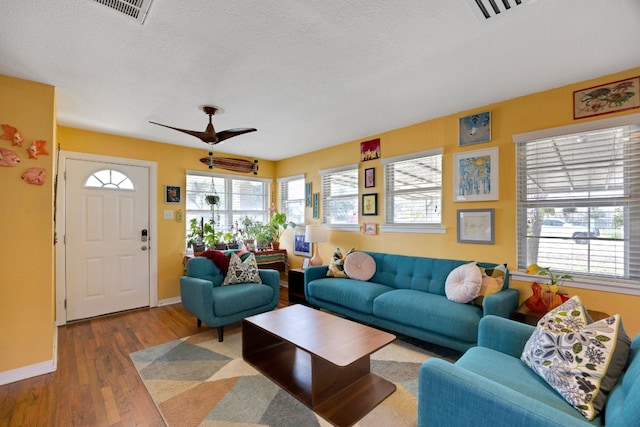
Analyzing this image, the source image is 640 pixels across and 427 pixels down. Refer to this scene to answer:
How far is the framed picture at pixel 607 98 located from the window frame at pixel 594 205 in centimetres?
8

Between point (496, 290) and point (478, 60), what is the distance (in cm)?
190

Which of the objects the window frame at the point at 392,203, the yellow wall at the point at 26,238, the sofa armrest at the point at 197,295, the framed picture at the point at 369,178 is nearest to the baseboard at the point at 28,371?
the yellow wall at the point at 26,238

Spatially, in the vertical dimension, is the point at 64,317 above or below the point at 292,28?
below

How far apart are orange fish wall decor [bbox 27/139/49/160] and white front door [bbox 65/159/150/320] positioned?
1.42m

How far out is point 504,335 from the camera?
1835 mm

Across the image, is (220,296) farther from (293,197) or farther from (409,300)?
(293,197)

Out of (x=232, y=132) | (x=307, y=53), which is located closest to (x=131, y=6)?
(x=307, y=53)

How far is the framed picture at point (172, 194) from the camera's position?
4414 millimetres

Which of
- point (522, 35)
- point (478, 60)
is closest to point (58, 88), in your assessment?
point (478, 60)

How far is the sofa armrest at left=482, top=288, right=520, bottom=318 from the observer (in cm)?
243

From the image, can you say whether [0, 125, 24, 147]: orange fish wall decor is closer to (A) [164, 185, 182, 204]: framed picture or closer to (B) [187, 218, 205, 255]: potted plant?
(A) [164, 185, 182, 204]: framed picture

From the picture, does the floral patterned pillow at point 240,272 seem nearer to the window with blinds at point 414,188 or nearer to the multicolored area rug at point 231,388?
the multicolored area rug at point 231,388

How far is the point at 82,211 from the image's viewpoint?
3.76 m

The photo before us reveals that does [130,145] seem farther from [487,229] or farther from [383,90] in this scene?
[487,229]
